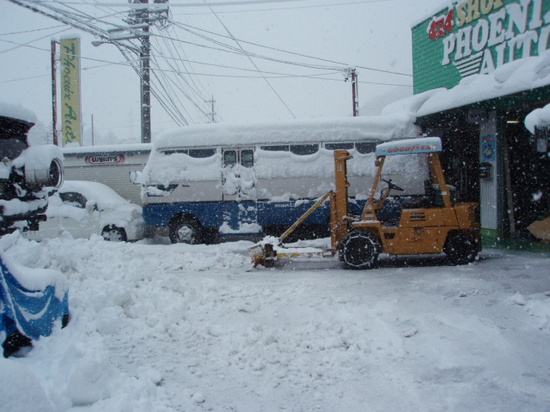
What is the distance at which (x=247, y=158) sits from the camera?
1031 centimetres

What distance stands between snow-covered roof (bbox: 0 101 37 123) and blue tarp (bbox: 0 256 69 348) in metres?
1.96

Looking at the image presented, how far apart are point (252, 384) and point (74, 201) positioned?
30.2 feet

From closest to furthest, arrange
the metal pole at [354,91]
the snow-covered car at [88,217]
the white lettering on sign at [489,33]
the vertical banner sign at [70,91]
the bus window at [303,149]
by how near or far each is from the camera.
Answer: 1. the white lettering on sign at [489,33]
2. the bus window at [303,149]
3. the snow-covered car at [88,217]
4. the vertical banner sign at [70,91]
5. the metal pole at [354,91]

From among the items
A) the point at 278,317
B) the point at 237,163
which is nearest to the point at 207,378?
the point at 278,317

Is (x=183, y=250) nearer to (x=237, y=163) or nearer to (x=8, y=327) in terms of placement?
(x=237, y=163)

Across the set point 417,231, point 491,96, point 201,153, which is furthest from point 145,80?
point 417,231

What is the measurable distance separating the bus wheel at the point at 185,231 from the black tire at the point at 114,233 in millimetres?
1412

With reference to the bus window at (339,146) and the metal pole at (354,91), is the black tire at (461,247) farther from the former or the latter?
the metal pole at (354,91)

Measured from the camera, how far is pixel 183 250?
30.5 feet

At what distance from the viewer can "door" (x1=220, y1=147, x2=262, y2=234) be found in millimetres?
10125

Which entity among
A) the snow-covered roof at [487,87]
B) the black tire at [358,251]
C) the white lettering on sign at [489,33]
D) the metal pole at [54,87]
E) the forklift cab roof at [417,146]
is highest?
the metal pole at [54,87]

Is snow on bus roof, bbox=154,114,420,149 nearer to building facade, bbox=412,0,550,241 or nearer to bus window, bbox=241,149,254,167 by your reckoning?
bus window, bbox=241,149,254,167

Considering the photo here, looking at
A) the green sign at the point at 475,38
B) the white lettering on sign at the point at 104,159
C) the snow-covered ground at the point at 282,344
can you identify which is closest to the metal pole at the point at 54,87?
the white lettering on sign at the point at 104,159

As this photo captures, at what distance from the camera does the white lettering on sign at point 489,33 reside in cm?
846
